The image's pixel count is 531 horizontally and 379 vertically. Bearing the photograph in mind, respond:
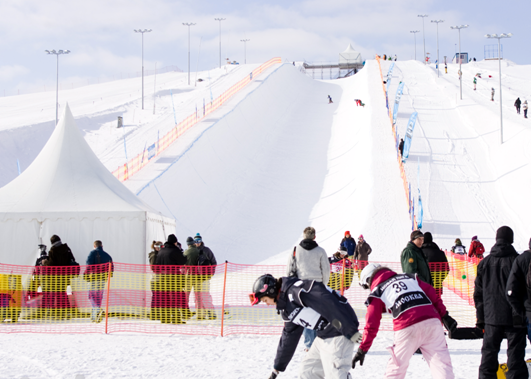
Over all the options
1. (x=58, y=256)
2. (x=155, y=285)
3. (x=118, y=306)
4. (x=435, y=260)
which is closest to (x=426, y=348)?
(x=435, y=260)

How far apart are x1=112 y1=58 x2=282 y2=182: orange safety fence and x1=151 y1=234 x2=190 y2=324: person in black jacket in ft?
42.8

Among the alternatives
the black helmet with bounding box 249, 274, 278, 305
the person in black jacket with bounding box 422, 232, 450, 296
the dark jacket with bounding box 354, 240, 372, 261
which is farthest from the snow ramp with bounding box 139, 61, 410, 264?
the black helmet with bounding box 249, 274, 278, 305

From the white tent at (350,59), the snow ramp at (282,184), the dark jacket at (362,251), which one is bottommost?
the dark jacket at (362,251)

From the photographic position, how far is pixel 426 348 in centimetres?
453

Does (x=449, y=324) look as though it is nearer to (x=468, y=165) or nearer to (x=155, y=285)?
(x=155, y=285)

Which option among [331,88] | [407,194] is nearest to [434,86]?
[331,88]

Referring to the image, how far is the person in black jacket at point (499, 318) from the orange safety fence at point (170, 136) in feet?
58.8

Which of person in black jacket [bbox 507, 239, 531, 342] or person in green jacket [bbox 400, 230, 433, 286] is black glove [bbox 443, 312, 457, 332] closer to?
person in black jacket [bbox 507, 239, 531, 342]

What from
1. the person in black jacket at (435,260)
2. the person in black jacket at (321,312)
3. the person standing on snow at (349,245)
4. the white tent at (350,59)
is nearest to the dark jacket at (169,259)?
the person in black jacket at (435,260)

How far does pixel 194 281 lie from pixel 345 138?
26.2m

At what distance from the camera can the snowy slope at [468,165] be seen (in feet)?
62.1

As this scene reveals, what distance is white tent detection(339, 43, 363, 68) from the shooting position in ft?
260

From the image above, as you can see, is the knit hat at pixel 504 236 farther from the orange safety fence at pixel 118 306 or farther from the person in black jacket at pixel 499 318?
the orange safety fence at pixel 118 306

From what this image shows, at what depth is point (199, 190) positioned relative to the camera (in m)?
22.8
